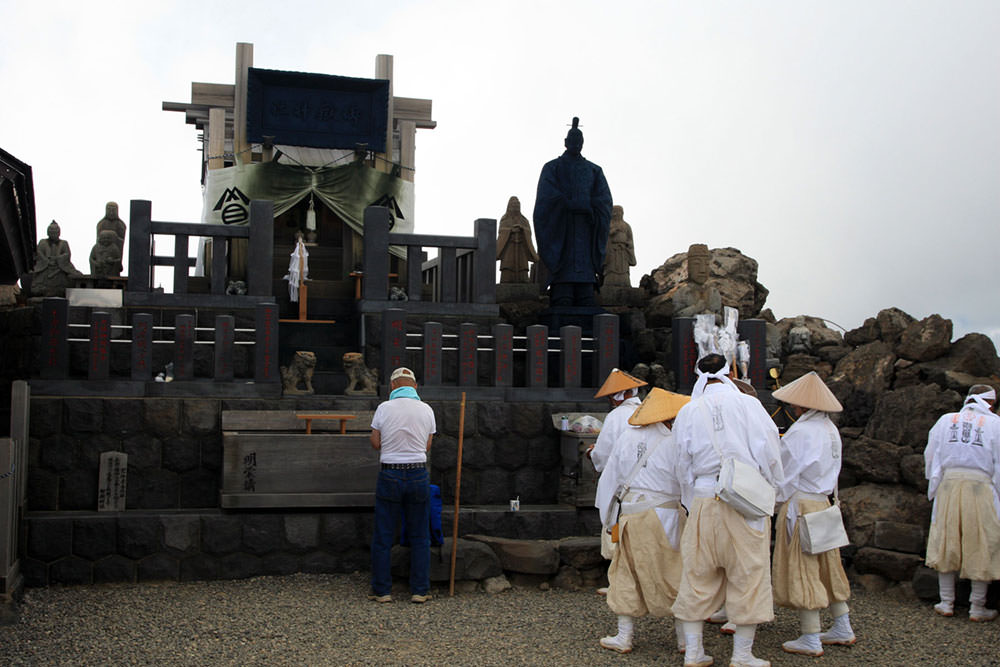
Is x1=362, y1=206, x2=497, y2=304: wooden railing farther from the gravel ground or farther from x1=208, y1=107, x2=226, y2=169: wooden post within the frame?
x1=208, y1=107, x2=226, y2=169: wooden post

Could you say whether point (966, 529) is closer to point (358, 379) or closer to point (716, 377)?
point (716, 377)

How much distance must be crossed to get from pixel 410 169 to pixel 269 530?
8.16m

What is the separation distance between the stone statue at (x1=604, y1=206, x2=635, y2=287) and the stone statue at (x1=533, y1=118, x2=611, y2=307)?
6.50 feet

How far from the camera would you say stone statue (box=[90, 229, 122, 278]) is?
14477 millimetres

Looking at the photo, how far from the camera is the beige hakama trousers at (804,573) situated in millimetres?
5902

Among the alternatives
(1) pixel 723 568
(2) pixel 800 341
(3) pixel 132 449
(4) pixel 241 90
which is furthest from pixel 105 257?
(1) pixel 723 568

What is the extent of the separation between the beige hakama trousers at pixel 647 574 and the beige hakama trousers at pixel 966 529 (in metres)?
2.57

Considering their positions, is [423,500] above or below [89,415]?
below

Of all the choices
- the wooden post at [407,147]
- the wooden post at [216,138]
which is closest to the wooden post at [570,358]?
the wooden post at [407,147]

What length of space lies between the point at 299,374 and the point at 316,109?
23.0ft

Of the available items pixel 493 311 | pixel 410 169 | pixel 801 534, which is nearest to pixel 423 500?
pixel 801 534

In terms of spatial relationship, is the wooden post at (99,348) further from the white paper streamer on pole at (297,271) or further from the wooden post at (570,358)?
the wooden post at (570,358)

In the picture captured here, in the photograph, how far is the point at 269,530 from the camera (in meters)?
8.00

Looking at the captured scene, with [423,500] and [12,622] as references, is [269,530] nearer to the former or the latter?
[423,500]
